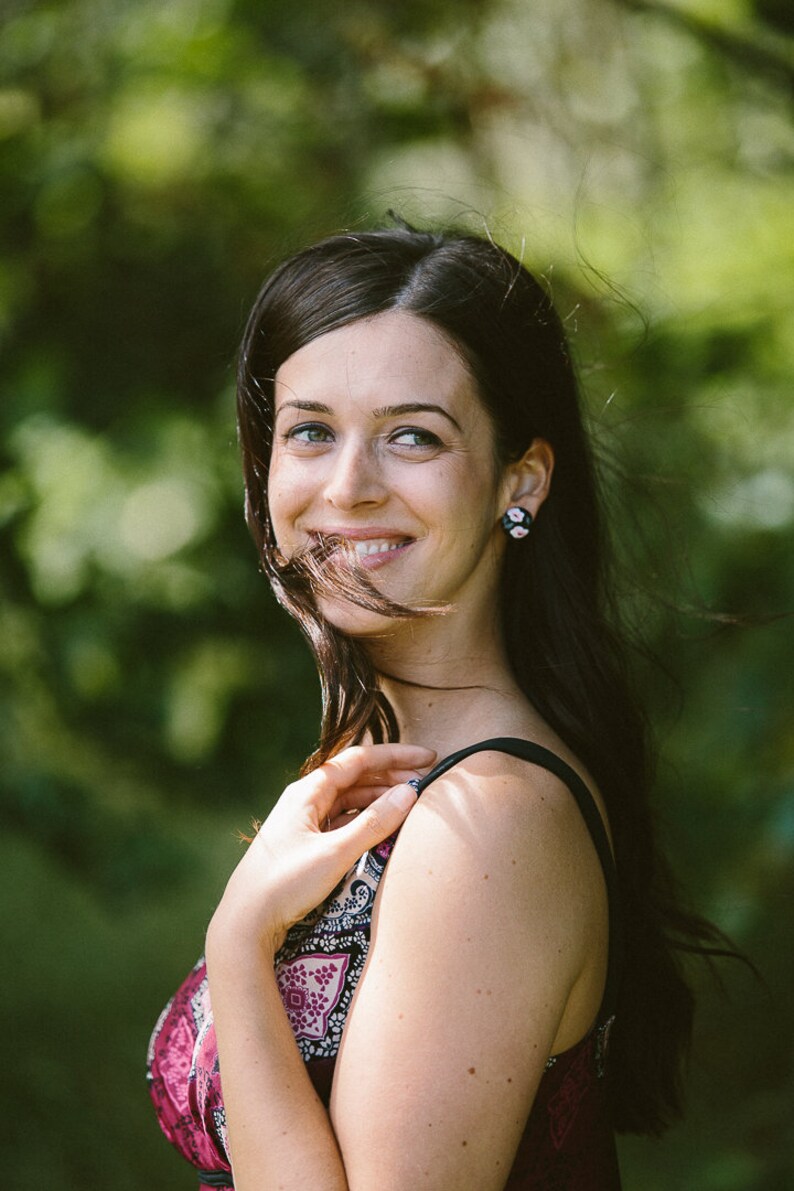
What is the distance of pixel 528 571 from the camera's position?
6.21 feet

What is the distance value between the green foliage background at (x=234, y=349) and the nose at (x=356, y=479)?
4.36 ft

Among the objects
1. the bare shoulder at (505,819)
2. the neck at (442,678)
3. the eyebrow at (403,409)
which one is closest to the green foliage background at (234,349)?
the neck at (442,678)

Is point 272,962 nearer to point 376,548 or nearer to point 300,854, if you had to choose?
point 300,854

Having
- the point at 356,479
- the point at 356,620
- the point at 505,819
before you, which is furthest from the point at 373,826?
the point at 356,479

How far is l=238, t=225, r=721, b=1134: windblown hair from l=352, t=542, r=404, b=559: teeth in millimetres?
31

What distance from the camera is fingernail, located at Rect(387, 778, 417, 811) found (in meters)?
1.51

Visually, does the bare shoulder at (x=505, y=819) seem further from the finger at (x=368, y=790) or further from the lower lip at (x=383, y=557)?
the lower lip at (x=383, y=557)

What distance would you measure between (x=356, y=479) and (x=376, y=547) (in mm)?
97

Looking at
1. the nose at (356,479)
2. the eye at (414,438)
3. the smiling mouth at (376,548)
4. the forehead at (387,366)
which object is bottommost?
the smiling mouth at (376,548)

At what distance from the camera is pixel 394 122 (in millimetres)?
3648

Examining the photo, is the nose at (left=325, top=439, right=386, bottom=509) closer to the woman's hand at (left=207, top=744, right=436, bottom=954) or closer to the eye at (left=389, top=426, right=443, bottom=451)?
the eye at (left=389, top=426, right=443, bottom=451)

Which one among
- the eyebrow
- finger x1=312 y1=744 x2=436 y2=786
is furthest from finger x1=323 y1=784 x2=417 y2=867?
the eyebrow

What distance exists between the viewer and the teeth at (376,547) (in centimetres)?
166

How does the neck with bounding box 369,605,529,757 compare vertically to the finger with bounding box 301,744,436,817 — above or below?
above
